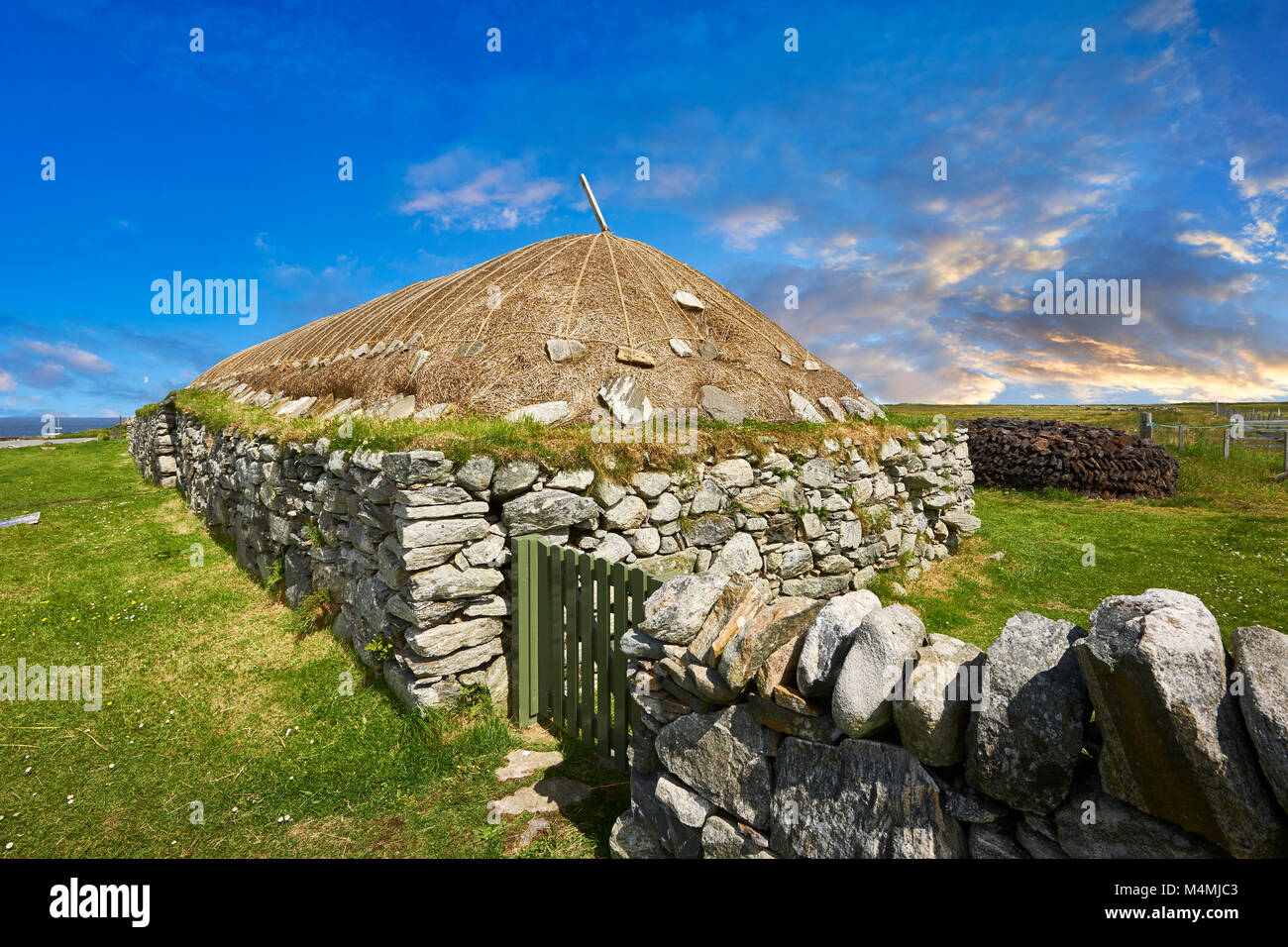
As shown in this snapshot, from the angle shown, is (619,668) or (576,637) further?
(576,637)

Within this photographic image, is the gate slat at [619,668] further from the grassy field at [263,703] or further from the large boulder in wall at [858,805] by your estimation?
the large boulder in wall at [858,805]

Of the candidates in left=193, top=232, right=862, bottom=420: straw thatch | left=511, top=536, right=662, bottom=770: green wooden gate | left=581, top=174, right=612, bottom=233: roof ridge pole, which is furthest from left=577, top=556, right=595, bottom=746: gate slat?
left=581, top=174, right=612, bottom=233: roof ridge pole

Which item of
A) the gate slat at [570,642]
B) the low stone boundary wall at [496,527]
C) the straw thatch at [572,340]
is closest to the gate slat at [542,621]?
the gate slat at [570,642]

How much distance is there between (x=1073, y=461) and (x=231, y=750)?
72.5 feet

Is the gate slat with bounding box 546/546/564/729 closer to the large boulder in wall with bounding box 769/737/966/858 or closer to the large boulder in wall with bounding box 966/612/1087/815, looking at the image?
the large boulder in wall with bounding box 769/737/966/858

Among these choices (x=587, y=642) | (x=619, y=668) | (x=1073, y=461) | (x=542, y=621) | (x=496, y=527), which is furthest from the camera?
(x=1073, y=461)

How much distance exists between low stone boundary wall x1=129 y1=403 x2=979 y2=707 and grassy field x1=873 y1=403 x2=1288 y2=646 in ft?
3.63

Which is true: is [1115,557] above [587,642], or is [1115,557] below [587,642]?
below

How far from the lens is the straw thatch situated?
7902mm

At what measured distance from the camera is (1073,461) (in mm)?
18609

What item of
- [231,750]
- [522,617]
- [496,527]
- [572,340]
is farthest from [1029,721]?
[572,340]

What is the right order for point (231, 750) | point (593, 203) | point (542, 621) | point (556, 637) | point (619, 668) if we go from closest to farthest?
1. point (619, 668)
2. point (556, 637)
3. point (542, 621)
4. point (231, 750)
5. point (593, 203)

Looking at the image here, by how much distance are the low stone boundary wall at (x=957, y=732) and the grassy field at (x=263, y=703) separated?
1481mm

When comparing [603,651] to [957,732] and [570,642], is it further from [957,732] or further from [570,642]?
[957,732]
